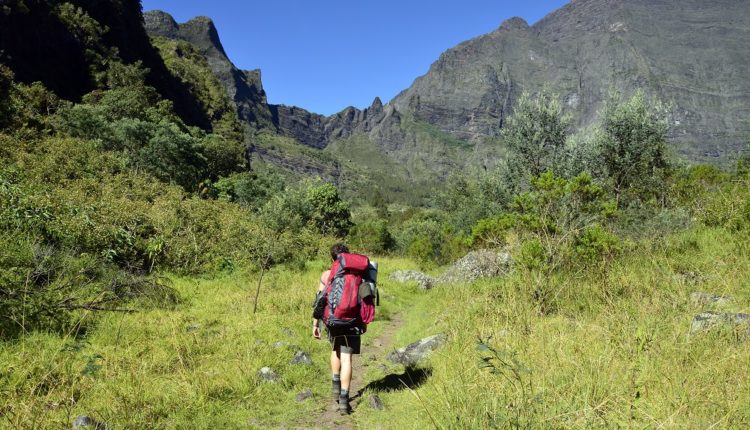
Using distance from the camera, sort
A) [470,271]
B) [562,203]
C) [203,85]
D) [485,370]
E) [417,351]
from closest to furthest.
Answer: [485,370] < [417,351] < [562,203] < [470,271] < [203,85]

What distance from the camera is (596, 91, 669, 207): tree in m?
22.4

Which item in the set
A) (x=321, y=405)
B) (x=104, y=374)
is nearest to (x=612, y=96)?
(x=321, y=405)

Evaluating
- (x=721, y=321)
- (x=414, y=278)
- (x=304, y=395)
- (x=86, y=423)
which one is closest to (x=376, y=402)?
(x=304, y=395)

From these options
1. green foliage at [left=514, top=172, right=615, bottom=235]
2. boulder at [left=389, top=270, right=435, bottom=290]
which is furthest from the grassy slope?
boulder at [left=389, top=270, right=435, bottom=290]

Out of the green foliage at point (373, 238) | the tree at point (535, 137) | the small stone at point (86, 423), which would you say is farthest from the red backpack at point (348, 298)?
the green foliage at point (373, 238)

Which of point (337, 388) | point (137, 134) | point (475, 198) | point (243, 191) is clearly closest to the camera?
point (337, 388)

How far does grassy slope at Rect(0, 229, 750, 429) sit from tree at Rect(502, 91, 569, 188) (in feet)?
51.6

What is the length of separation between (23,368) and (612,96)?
1083 inches

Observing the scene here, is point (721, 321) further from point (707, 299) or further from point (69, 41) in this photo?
point (69, 41)

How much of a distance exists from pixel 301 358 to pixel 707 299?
660cm

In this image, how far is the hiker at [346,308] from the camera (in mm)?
5422

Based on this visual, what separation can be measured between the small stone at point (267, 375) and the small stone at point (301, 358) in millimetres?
703

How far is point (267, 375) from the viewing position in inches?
251

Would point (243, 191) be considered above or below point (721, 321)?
above
